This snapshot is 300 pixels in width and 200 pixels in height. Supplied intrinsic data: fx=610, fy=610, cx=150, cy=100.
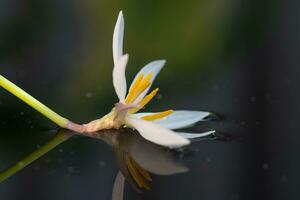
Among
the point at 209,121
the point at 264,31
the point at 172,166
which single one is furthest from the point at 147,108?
the point at 264,31

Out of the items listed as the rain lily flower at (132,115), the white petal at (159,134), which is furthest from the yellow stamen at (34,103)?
the white petal at (159,134)

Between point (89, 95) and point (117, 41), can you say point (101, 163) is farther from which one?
point (89, 95)

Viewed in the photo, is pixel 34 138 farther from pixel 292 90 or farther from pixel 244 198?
pixel 292 90

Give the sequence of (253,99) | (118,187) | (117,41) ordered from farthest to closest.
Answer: (253,99) → (117,41) → (118,187)

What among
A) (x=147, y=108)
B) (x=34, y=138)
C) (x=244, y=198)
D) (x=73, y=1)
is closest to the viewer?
(x=244, y=198)

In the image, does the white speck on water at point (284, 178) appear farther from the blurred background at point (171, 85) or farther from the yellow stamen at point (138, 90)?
the yellow stamen at point (138, 90)

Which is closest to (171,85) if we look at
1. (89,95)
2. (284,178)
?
(89,95)
